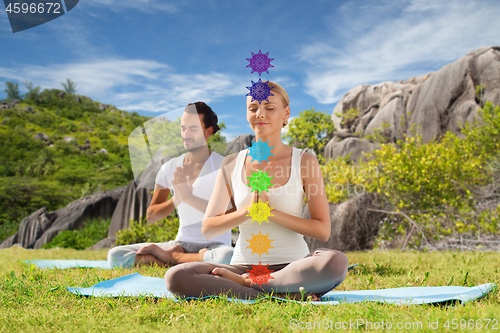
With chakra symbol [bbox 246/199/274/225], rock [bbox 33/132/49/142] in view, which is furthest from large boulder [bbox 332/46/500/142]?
rock [bbox 33/132/49/142]

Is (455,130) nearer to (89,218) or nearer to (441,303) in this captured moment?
(441,303)

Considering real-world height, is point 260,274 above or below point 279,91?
below

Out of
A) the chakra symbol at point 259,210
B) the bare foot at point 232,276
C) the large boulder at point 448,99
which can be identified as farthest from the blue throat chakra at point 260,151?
the large boulder at point 448,99

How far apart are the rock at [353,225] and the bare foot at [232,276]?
16.1 ft

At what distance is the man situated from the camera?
10.3 ft

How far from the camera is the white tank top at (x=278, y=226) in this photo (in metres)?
2.28

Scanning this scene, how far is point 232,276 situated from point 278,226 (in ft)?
1.57

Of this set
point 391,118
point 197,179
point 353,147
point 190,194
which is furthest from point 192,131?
point 391,118

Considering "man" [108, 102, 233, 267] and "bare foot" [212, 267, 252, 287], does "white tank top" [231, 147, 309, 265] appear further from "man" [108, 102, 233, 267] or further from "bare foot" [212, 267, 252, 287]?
"man" [108, 102, 233, 267]

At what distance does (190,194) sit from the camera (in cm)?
313

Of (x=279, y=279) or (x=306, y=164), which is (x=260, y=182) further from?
(x=279, y=279)

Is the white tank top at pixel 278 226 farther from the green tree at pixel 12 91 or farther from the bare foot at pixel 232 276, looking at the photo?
the green tree at pixel 12 91

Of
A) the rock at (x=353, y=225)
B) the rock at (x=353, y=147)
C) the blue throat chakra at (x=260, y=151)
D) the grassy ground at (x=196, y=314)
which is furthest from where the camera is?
the rock at (x=353, y=147)

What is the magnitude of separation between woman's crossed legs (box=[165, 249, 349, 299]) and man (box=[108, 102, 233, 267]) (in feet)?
2.97
